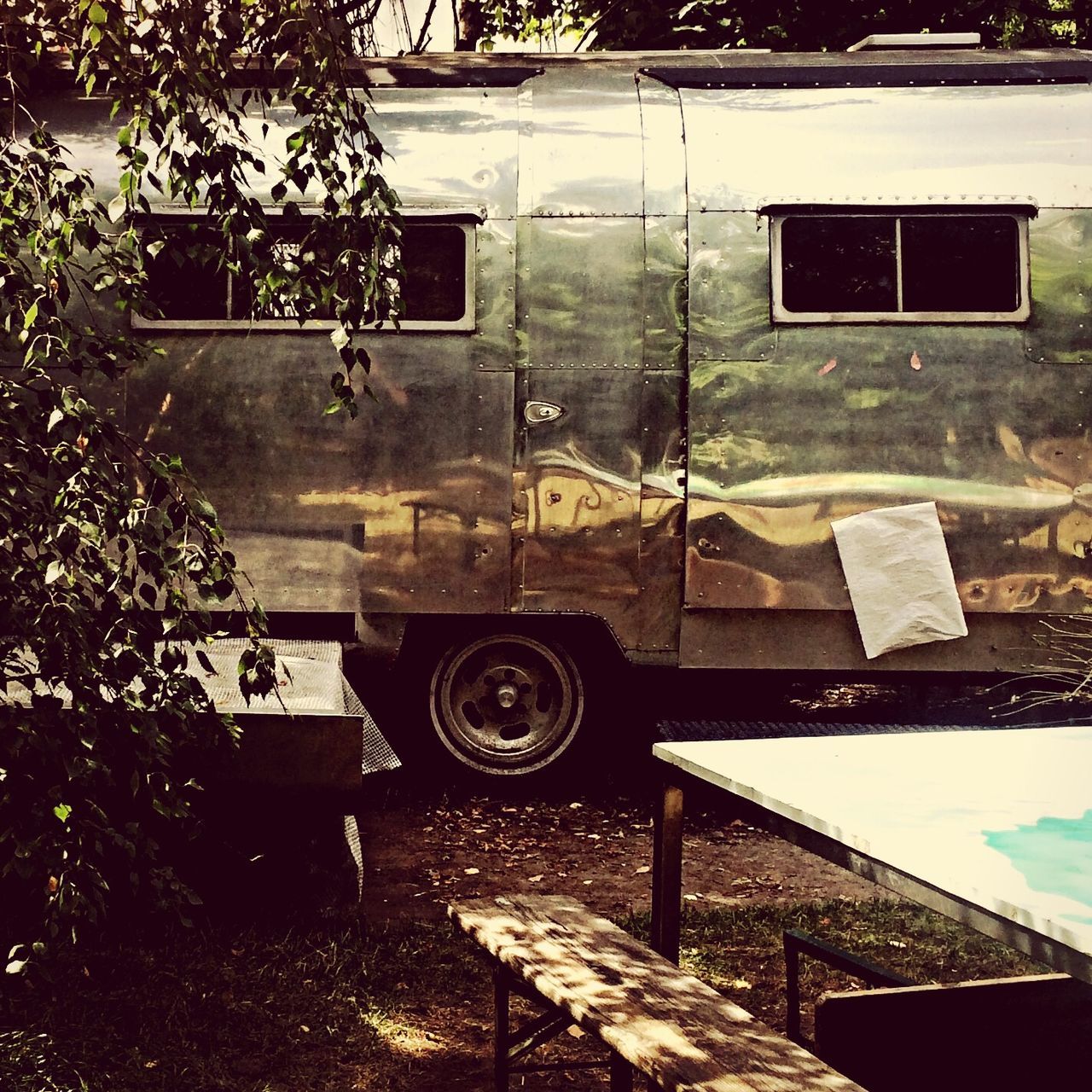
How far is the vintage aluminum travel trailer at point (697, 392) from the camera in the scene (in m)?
6.18

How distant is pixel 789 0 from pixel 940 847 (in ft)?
28.1

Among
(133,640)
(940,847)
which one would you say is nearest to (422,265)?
(133,640)

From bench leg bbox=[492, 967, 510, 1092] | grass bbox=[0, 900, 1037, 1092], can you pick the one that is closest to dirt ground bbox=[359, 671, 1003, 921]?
grass bbox=[0, 900, 1037, 1092]

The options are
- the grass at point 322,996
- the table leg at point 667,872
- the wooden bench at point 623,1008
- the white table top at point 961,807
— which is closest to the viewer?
the white table top at point 961,807

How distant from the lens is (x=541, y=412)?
6242mm

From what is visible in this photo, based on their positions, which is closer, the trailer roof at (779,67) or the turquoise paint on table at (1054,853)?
the turquoise paint on table at (1054,853)

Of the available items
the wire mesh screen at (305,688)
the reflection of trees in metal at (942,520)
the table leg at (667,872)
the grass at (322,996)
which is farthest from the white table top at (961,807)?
the reflection of trees in metal at (942,520)

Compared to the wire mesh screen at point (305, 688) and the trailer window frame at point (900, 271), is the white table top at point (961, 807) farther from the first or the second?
the trailer window frame at point (900, 271)

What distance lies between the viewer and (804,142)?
6.30 metres

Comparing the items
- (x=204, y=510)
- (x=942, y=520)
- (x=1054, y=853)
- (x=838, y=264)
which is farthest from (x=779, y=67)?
(x=1054, y=853)

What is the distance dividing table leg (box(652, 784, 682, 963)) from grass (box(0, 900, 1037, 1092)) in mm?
619

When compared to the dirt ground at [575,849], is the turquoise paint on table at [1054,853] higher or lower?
higher

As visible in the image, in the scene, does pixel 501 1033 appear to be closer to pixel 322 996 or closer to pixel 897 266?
pixel 322 996

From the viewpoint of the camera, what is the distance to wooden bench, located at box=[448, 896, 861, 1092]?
2424mm
